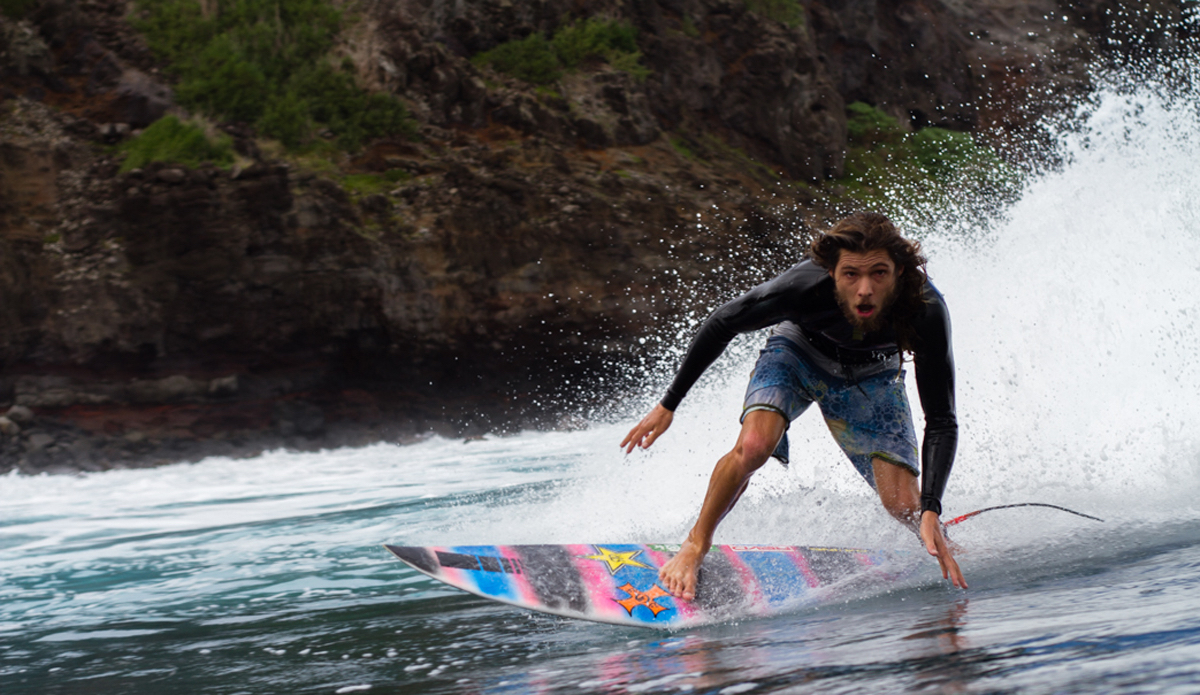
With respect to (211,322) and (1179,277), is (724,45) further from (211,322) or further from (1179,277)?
(1179,277)

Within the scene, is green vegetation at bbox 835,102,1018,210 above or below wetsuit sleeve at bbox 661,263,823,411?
above

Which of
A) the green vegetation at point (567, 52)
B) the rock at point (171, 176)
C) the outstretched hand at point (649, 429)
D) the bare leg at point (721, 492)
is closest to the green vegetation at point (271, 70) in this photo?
the rock at point (171, 176)

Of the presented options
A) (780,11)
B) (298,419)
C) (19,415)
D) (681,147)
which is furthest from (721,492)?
(780,11)

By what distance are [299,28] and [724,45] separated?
29.7 feet

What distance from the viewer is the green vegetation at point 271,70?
17062 millimetres

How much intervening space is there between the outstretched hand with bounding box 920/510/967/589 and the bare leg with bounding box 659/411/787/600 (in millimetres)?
565

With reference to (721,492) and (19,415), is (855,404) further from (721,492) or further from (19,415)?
(19,415)

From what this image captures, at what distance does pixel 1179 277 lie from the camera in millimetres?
6383

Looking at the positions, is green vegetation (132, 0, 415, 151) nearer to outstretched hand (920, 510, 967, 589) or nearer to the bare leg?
the bare leg

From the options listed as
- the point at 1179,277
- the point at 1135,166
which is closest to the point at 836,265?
the point at 1179,277

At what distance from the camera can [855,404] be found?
3.66 meters

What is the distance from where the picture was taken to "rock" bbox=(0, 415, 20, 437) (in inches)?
528

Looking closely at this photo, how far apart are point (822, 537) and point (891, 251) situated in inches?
66.1

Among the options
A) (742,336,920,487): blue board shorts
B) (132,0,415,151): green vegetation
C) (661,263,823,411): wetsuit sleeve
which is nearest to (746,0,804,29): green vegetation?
(132,0,415,151): green vegetation
